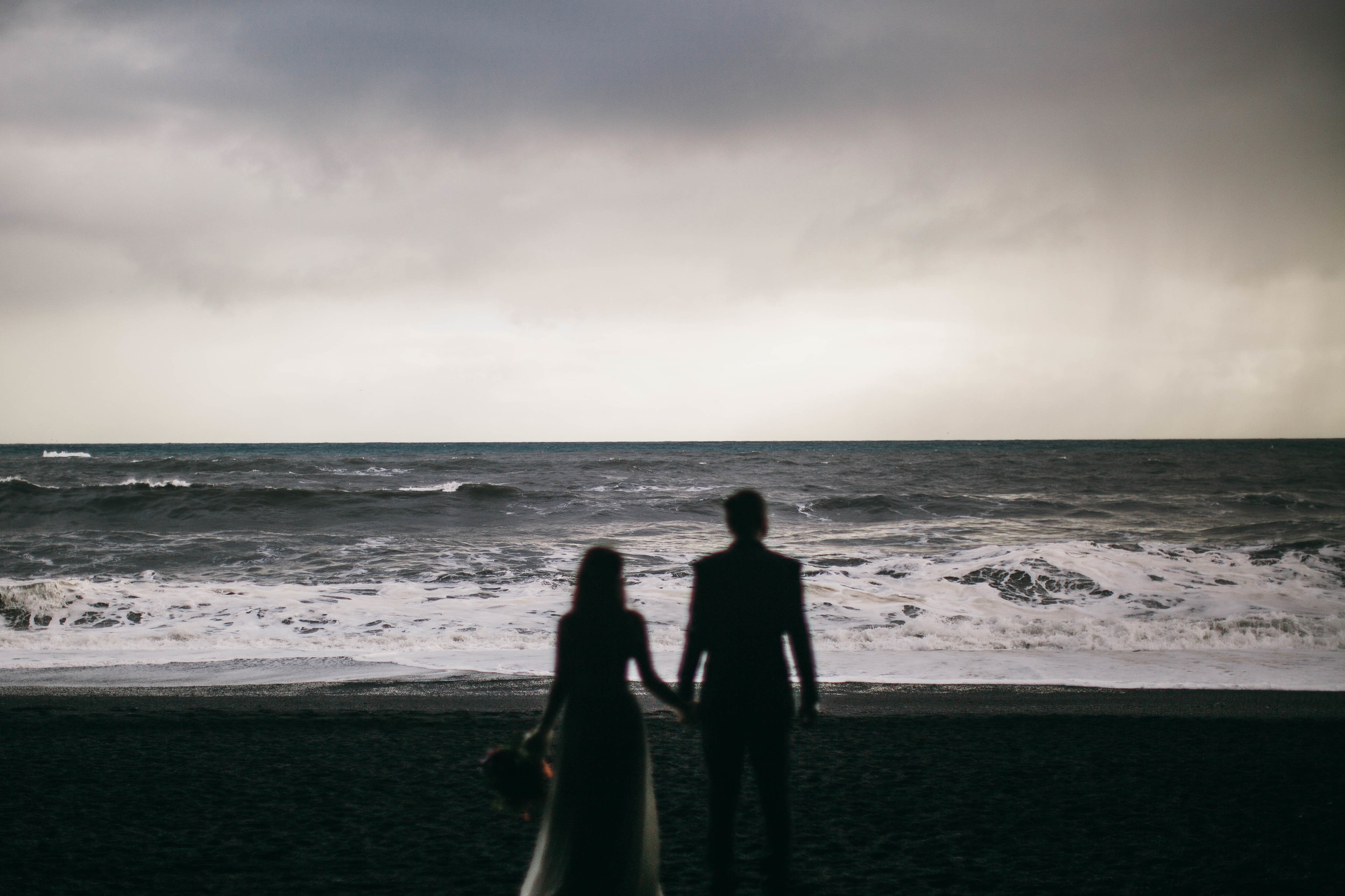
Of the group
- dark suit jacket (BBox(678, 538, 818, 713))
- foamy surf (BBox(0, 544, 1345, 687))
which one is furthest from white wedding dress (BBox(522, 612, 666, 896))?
foamy surf (BBox(0, 544, 1345, 687))

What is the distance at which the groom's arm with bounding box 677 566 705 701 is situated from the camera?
3.57 metres

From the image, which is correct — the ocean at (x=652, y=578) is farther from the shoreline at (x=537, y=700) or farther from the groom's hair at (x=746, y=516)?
the groom's hair at (x=746, y=516)

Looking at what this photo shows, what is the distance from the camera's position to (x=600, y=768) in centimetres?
323

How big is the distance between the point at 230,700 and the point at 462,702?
2.18 metres

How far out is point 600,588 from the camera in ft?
10.8

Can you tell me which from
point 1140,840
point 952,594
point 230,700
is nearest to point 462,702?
point 230,700

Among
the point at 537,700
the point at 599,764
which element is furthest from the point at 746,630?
the point at 537,700

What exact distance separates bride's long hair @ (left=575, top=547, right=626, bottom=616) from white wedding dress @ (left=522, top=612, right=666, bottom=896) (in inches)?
1.5

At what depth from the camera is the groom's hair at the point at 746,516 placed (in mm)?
3635

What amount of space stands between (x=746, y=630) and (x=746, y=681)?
0.70ft

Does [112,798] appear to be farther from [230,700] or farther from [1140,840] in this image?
[1140,840]

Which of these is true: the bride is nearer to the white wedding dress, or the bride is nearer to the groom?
the white wedding dress

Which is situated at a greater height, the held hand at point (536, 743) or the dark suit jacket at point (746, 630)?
the dark suit jacket at point (746, 630)

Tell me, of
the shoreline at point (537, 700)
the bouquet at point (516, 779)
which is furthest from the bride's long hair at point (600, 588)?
the shoreline at point (537, 700)
